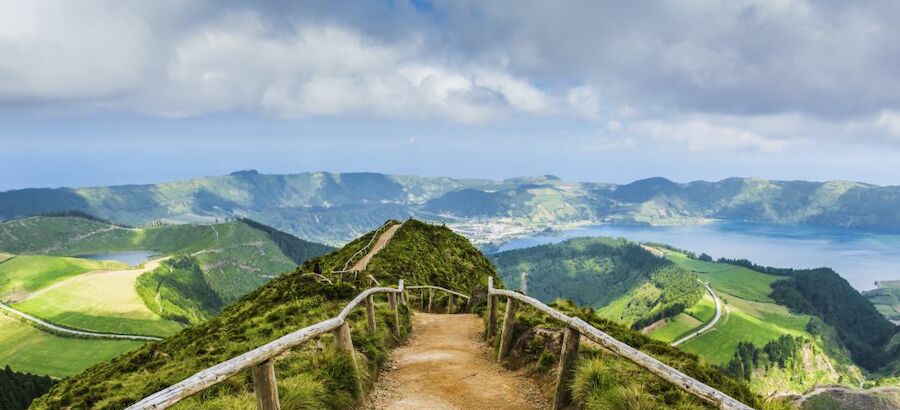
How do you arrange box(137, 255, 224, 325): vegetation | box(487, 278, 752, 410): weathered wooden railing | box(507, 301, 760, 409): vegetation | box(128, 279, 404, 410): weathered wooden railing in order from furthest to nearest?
box(137, 255, 224, 325): vegetation, box(507, 301, 760, 409): vegetation, box(487, 278, 752, 410): weathered wooden railing, box(128, 279, 404, 410): weathered wooden railing

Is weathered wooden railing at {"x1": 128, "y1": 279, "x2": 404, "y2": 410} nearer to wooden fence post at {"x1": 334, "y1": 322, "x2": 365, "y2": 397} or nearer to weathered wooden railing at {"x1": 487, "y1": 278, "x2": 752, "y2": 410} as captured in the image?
wooden fence post at {"x1": 334, "y1": 322, "x2": 365, "y2": 397}

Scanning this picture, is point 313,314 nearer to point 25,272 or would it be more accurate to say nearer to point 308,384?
point 308,384

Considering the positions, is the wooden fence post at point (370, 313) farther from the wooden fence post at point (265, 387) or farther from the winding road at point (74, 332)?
the winding road at point (74, 332)

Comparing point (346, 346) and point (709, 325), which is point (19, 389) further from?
point (709, 325)

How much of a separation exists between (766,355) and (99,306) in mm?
222831

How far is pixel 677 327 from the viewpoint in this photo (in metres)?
158

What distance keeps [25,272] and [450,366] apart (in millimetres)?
265633

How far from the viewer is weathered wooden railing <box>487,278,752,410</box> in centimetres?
576

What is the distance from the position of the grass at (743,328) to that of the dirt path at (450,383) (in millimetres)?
132796

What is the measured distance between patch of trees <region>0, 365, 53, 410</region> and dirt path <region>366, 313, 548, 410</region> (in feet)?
300

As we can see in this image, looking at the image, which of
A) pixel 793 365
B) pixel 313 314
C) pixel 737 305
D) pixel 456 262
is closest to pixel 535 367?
pixel 313 314

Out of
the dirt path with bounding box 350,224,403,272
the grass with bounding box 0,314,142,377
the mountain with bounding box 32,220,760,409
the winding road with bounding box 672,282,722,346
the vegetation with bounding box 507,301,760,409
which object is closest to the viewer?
the vegetation with bounding box 507,301,760,409

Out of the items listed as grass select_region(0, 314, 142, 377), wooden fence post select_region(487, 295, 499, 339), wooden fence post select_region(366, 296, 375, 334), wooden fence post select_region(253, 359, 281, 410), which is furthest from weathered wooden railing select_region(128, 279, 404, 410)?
grass select_region(0, 314, 142, 377)

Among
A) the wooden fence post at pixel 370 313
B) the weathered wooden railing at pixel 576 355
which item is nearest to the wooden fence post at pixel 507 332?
the weathered wooden railing at pixel 576 355
